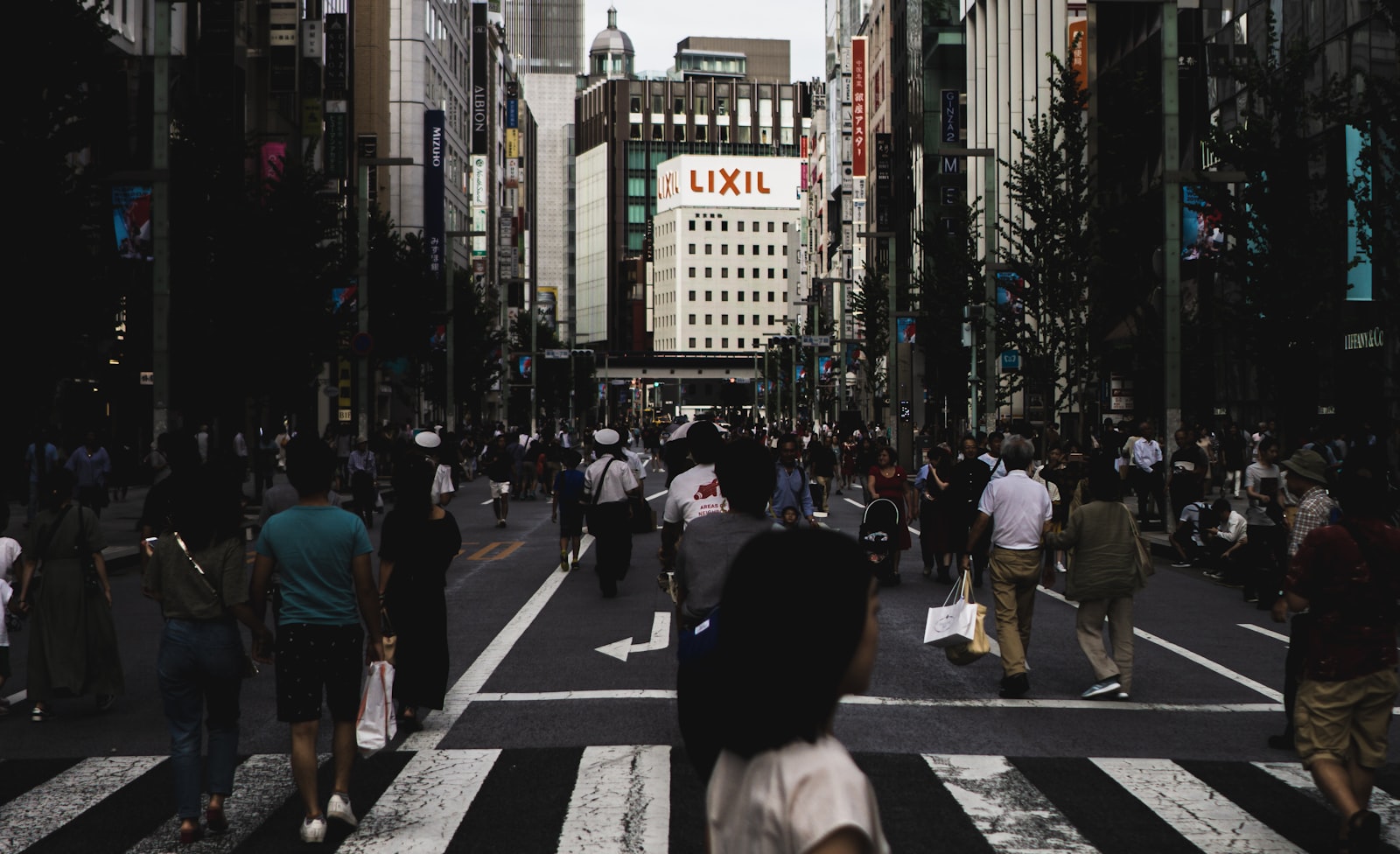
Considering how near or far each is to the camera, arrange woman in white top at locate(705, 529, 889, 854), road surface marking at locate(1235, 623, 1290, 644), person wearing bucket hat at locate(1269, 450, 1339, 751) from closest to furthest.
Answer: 1. woman in white top at locate(705, 529, 889, 854)
2. person wearing bucket hat at locate(1269, 450, 1339, 751)
3. road surface marking at locate(1235, 623, 1290, 644)

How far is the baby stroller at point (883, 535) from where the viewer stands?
16.9 meters

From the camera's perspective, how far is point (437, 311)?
196 feet

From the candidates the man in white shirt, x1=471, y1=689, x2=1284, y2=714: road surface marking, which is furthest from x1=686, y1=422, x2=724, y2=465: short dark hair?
the man in white shirt

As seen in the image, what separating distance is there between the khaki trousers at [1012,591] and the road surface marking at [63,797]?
5469 mm

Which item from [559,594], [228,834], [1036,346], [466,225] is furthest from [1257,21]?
[466,225]

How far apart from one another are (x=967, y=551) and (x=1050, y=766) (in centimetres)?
266

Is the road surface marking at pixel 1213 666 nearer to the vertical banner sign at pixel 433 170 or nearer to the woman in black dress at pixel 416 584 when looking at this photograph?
the woman in black dress at pixel 416 584

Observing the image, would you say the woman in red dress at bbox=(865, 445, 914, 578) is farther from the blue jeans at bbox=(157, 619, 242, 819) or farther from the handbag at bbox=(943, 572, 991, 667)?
the blue jeans at bbox=(157, 619, 242, 819)

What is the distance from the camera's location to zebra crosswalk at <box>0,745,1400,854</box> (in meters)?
7.21

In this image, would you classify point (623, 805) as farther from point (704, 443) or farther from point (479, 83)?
point (479, 83)

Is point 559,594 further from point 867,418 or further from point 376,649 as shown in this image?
point 867,418

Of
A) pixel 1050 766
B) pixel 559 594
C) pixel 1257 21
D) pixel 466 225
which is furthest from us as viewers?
pixel 466 225

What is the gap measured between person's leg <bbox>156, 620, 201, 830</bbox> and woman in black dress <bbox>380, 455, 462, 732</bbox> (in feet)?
8.06

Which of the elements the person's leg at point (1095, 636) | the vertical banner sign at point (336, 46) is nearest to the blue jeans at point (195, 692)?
the person's leg at point (1095, 636)
